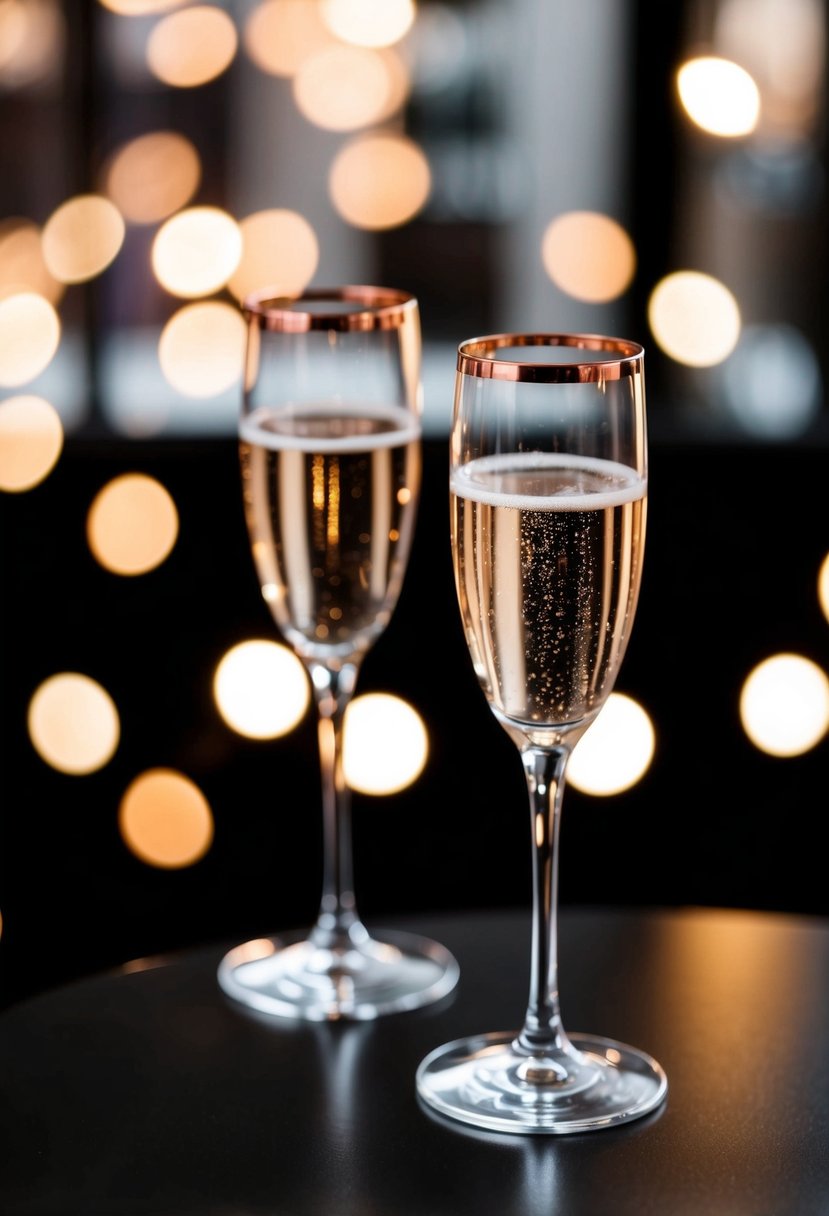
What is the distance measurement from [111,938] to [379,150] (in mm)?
2799

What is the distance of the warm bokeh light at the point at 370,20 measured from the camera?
393 cm

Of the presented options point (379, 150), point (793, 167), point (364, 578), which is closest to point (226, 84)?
point (379, 150)

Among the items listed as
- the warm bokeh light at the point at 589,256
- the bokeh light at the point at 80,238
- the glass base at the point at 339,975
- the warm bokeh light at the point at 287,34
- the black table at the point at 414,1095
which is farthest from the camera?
the warm bokeh light at the point at 287,34

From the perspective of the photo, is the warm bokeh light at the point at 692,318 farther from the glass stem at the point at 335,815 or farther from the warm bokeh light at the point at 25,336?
the glass stem at the point at 335,815

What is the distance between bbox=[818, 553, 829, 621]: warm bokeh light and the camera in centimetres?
159

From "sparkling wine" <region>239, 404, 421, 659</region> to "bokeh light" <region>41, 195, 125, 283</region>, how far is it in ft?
6.97

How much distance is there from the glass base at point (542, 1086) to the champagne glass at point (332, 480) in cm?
9

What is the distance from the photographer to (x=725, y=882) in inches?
68.3

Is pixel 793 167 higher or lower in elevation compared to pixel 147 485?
higher

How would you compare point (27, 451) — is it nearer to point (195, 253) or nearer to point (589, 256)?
point (195, 253)

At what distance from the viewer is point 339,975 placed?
92 centimetres

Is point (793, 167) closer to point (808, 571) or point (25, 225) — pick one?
point (25, 225)

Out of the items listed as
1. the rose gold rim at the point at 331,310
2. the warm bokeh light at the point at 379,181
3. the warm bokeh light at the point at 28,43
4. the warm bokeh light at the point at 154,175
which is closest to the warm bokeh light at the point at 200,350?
the warm bokeh light at the point at 154,175

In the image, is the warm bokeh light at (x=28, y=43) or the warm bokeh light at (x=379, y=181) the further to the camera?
the warm bokeh light at (x=379, y=181)
